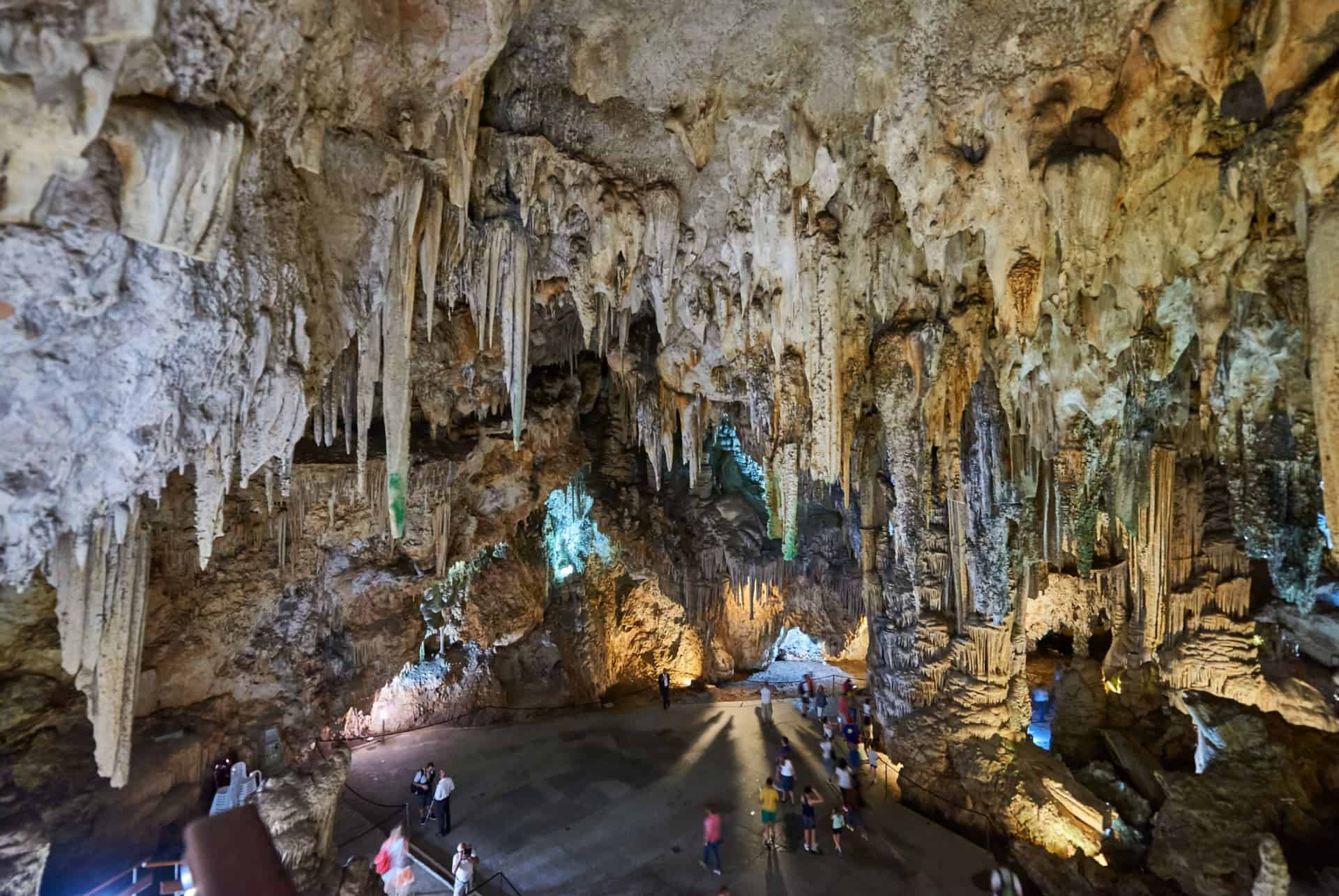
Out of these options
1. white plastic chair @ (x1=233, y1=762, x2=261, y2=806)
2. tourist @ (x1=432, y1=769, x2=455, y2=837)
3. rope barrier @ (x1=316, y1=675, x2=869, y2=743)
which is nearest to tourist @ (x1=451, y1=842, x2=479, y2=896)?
tourist @ (x1=432, y1=769, x2=455, y2=837)

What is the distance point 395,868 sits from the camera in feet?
19.6

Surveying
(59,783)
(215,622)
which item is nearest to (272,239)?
(59,783)

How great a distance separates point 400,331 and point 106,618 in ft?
9.33

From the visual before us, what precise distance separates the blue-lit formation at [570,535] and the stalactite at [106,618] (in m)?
8.16

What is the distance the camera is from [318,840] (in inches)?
233

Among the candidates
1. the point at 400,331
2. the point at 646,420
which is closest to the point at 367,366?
the point at 400,331

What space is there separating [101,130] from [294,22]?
1020 millimetres

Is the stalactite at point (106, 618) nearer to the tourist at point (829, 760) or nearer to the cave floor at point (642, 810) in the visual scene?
the cave floor at point (642, 810)

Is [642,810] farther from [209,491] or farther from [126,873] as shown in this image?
[209,491]

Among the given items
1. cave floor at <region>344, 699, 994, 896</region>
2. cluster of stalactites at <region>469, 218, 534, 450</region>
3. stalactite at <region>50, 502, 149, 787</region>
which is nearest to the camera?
stalactite at <region>50, 502, 149, 787</region>

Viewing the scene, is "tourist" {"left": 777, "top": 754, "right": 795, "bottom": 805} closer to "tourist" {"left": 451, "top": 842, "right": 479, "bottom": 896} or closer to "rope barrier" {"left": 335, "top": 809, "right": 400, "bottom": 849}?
"tourist" {"left": 451, "top": 842, "right": 479, "bottom": 896}

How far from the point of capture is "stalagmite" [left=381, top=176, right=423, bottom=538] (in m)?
4.94

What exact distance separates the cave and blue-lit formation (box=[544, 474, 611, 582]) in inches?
6.2

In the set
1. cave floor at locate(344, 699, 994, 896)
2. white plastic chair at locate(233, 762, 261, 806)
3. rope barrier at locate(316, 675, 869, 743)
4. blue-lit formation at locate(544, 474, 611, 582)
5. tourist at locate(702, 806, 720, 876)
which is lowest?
rope barrier at locate(316, 675, 869, 743)
